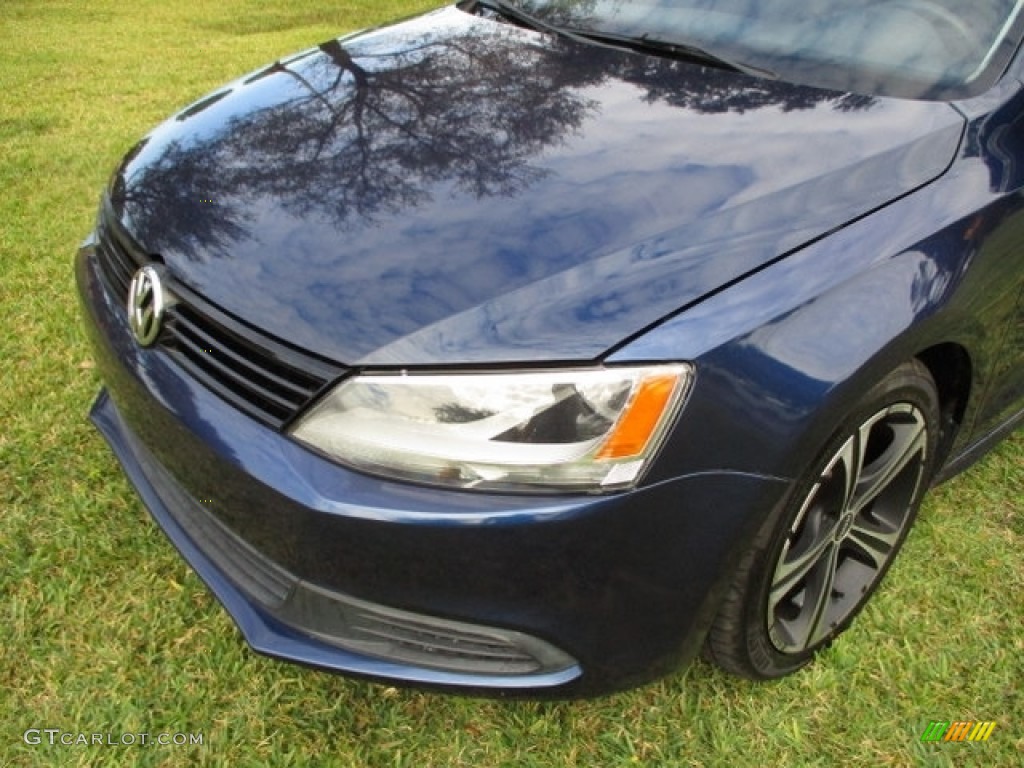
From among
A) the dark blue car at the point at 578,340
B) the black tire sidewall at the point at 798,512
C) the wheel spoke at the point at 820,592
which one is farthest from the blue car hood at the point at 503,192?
the wheel spoke at the point at 820,592

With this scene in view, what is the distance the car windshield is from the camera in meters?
1.89

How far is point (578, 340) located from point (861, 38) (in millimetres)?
1174

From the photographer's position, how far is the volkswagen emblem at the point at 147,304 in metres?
1.65

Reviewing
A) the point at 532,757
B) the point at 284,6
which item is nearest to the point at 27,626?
the point at 532,757

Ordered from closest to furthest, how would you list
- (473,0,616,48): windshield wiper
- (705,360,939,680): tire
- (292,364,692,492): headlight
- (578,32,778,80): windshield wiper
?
(292,364,692,492): headlight
(705,360,939,680): tire
(578,32,778,80): windshield wiper
(473,0,616,48): windshield wiper

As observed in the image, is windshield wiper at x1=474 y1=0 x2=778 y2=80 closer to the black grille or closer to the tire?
the tire

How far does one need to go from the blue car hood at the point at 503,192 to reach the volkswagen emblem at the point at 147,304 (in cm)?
6

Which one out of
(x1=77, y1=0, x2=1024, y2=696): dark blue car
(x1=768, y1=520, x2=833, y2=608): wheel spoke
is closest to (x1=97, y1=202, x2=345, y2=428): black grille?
(x1=77, y1=0, x2=1024, y2=696): dark blue car

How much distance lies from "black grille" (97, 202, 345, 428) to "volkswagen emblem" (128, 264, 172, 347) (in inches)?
0.6

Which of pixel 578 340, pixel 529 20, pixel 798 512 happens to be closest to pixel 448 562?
pixel 578 340

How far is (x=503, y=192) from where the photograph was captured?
1.64 m

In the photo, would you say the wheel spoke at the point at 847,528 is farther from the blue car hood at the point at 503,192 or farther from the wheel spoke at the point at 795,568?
the blue car hood at the point at 503,192

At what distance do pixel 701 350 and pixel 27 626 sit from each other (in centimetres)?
160

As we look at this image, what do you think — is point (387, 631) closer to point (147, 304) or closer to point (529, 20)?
point (147, 304)
